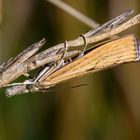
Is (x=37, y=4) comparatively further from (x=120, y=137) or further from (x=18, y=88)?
(x=18, y=88)

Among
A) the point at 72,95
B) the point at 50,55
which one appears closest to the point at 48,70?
the point at 50,55

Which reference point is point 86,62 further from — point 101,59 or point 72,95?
point 72,95

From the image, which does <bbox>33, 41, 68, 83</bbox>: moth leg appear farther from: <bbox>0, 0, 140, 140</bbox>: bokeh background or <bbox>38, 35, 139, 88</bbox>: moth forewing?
<bbox>0, 0, 140, 140</bbox>: bokeh background

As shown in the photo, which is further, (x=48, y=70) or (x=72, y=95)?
(x=72, y=95)

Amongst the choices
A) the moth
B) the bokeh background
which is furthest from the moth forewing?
the bokeh background

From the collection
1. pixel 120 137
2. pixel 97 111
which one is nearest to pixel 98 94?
pixel 97 111

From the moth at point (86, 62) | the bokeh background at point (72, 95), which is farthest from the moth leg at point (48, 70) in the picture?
the bokeh background at point (72, 95)

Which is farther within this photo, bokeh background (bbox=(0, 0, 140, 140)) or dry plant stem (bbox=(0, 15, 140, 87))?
bokeh background (bbox=(0, 0, 140, 140))
